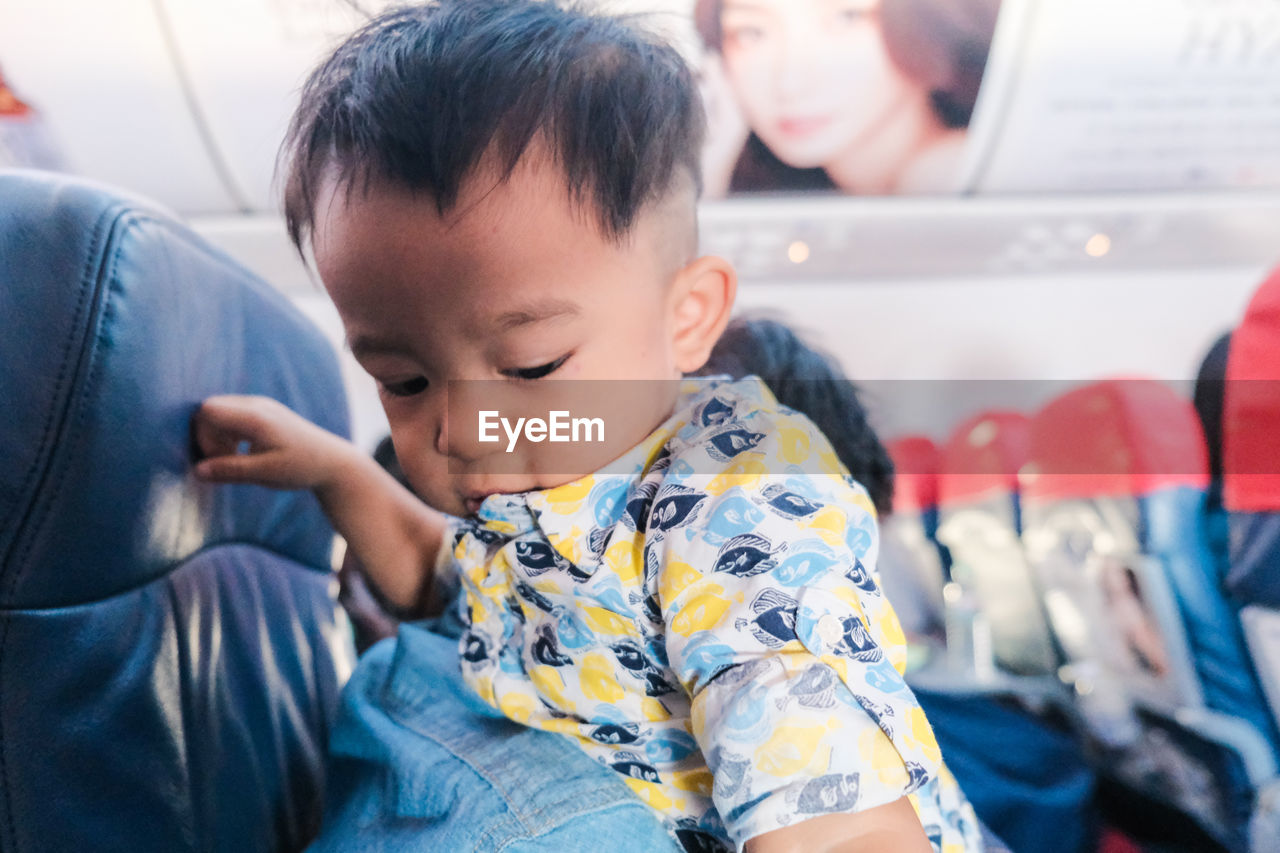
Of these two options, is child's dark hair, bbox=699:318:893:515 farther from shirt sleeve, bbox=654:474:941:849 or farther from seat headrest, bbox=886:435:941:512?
shirt sleeve, bbox=654:474:941:849

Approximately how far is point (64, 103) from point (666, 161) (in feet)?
1.41

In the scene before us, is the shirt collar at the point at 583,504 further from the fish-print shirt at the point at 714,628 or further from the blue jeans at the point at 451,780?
the blue jeans at the point at 451,780

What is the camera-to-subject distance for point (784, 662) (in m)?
0.32

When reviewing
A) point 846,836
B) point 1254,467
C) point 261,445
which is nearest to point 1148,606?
point 1254,467

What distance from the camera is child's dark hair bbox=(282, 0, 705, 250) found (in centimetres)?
35

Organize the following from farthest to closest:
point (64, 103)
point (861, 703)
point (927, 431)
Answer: point (927, 431) → point (64, 103) → point (861, 703)

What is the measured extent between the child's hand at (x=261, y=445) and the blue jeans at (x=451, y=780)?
0.14 metres

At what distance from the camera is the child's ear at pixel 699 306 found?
1.34 ft

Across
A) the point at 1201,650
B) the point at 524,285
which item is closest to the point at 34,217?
the point at 524,285

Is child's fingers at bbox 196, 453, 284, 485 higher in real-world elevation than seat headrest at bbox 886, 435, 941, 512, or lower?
higher

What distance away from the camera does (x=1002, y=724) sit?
2.21 ft

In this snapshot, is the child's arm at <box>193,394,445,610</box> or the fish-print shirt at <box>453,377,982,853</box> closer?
the fish-print shirt at <box>453,377,982,853</box>

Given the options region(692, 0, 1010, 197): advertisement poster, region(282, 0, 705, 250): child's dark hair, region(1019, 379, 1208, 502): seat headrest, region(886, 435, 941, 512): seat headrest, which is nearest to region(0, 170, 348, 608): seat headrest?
region(282, 0, 705, 250): child's dark hair

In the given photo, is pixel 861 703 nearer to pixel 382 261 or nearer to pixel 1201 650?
pixel 382 261
